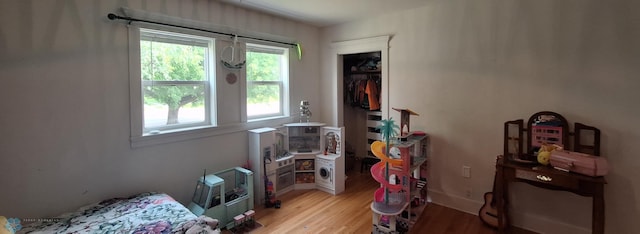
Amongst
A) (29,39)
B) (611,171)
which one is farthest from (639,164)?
(29,39)

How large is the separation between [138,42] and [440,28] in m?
2.87

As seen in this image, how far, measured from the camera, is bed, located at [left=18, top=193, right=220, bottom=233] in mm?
1849

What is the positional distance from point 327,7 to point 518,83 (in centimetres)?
202

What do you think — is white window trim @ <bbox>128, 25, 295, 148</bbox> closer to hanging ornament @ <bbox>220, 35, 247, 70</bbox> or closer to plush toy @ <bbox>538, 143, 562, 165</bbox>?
hanging ornament @ <bbox>220, 35, 247, 70</bbox>

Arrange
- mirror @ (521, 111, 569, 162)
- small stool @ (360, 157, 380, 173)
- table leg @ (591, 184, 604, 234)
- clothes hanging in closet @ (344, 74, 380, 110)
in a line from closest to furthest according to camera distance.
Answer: table leg @ (591, 184, 604, 234)
mirror @ (521, 111, 569, 162)
clothes hanging in closet @ (344, 74, 380, 110)
small stool @ (360, 157, 380, 173)

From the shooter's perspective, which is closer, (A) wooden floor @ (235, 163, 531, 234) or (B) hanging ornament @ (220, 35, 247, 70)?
(A) wooden floor @ (235, 163, 531, 234)

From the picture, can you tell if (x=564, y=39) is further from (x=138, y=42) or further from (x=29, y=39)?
(x=29, y=39)

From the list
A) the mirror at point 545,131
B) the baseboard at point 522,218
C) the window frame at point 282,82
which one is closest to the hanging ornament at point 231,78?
the window frame at point 282,82

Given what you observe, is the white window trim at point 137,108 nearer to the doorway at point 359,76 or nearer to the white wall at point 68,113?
the white wall at point 68,113

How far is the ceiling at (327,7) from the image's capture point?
293 cm

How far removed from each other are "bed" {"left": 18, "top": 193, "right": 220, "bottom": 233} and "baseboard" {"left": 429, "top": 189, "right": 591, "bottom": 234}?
7.69 ft

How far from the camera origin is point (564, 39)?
2328 millimetres

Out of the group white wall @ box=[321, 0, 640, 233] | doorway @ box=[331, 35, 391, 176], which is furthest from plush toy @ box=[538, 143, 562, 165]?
doorway @ box=[331, 35, 391, 176]

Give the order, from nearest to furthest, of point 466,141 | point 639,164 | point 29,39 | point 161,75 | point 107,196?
point 29,39 → point 639,164 → point 107,196 → point 161,75 → point 466,141
